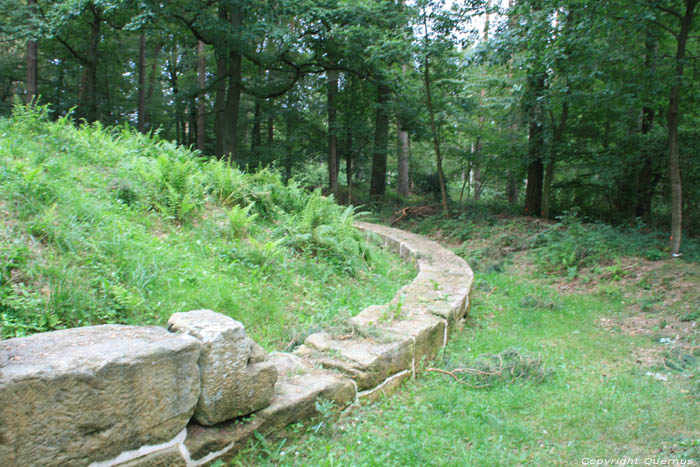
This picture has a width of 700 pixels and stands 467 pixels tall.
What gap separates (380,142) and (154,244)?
518 inches

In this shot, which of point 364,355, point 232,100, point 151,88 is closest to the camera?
point 364,355

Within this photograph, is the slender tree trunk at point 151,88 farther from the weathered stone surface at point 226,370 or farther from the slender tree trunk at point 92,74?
the weathered stone surface at point 226,370

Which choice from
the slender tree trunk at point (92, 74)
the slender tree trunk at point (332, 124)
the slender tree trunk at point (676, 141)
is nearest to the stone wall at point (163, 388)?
the slender tree trunk at point (676, 141)

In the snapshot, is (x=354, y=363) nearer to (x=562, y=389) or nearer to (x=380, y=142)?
(x=562, y=389)

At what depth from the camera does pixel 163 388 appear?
81.1 inches

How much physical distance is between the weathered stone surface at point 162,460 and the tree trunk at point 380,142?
13.8 meters

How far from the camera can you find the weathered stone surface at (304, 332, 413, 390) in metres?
3.14

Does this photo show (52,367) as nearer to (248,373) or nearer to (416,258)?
(248,373)

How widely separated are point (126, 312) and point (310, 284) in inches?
90.6

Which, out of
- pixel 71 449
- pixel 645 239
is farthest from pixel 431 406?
pixel 645 239

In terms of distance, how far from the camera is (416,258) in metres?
7.66

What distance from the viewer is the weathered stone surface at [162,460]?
2004 mm

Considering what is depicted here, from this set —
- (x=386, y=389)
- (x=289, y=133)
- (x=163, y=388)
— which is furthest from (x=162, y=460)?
(x=289, y=133)

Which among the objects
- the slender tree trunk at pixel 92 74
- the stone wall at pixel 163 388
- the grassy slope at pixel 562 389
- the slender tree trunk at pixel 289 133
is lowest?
the grassy slope at pixel 562 389
